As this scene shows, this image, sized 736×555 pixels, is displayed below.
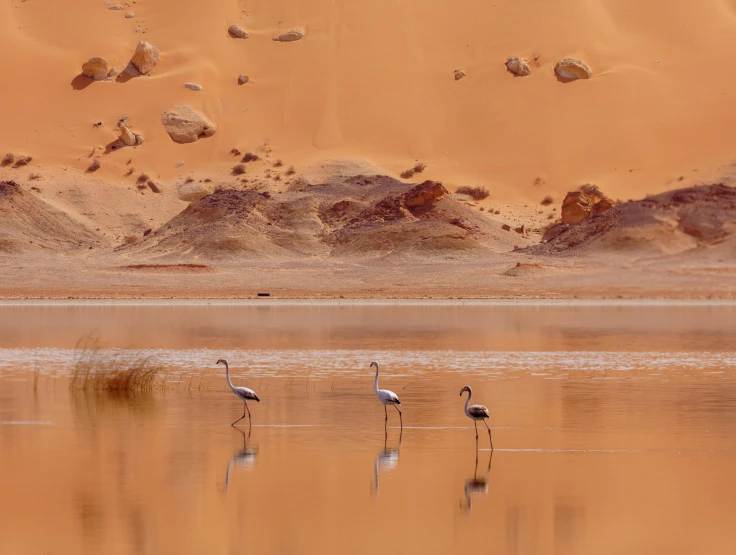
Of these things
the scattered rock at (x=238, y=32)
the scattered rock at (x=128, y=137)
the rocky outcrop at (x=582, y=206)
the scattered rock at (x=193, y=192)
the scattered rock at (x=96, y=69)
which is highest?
the scattered rock at (x=238, y=32)

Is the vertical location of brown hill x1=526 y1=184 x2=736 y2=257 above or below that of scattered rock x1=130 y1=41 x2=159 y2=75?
below

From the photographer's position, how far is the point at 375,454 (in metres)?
12.9

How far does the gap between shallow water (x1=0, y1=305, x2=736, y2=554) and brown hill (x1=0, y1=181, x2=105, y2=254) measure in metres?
38.5

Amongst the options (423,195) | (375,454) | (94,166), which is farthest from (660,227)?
(375,454)

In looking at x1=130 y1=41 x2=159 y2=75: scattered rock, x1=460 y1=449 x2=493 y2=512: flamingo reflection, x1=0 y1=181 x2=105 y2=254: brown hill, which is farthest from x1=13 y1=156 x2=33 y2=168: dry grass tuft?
x1=460 y1=449 x2=493 y2=512: flamingo reflection

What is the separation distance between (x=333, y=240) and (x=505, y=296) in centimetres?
1696

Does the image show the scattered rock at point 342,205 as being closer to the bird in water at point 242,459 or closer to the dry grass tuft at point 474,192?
the dry grass tuft at point 474,192

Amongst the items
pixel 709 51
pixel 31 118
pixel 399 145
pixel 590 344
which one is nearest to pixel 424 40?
pixel 399 145

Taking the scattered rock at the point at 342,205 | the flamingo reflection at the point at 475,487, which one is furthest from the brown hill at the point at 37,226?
the flamingo reflection at the point at 475,487

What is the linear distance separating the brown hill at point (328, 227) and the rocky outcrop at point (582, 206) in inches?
108

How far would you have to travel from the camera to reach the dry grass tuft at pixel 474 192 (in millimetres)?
75562

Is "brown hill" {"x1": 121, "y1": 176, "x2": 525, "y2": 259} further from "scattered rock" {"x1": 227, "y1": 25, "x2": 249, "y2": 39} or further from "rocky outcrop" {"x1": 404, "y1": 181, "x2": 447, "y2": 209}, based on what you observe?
Result: "scattered rock" {"x1": 227, "y1": 25, "x2": 249, "y2": 39}

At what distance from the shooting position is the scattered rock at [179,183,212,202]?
7606cm

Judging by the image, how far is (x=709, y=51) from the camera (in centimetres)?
9000
